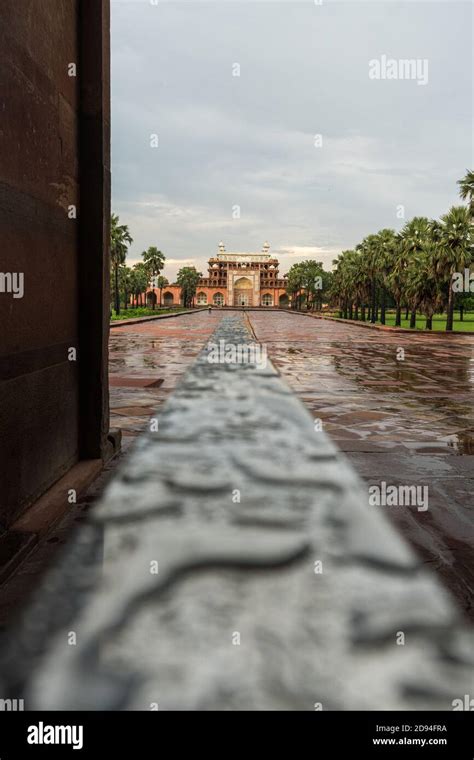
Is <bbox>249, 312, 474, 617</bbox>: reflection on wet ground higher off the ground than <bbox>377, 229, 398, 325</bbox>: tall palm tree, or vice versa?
<bbox>377, 229, 398, 325</bbox>: tall palm tree

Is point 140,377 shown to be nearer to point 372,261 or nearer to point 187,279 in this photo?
point 372,261

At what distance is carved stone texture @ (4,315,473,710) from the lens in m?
2.30

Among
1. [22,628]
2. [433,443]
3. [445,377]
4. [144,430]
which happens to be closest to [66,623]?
[22,628]

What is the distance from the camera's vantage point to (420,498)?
4520 millimetres

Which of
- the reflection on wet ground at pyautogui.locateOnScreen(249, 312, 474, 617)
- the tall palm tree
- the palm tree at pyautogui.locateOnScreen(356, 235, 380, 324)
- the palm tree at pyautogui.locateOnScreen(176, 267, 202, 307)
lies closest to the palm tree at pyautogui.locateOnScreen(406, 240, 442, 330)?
the tall palm tree

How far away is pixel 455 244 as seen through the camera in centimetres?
3228

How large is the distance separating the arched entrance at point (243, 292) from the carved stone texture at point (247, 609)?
457 feet

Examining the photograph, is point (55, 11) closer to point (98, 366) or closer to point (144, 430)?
point (98, 366)

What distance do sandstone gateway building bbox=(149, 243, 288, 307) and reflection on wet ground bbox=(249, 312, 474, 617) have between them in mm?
127688

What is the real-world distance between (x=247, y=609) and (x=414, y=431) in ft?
15.1

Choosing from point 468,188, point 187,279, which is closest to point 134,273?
point 187,279

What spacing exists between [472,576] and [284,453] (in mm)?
2690

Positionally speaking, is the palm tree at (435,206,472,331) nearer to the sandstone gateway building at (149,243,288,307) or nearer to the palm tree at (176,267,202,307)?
the palm tree at (176,267,202,307)

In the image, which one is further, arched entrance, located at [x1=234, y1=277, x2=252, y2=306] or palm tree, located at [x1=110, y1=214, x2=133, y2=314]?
arched entrance, located at [x1=234, y1=277, x2=252, y2=306]
